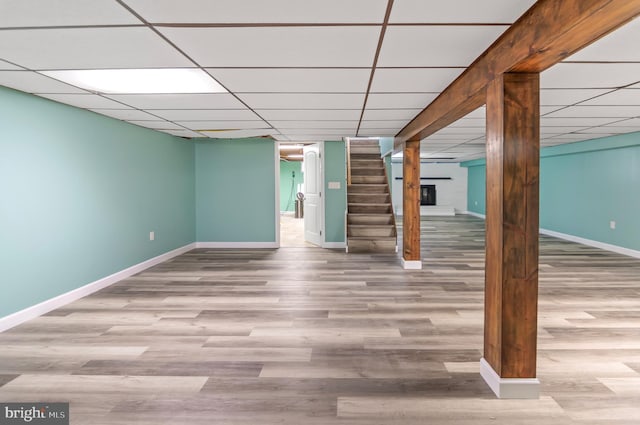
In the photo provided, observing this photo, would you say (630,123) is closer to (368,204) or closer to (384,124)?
(384,124)

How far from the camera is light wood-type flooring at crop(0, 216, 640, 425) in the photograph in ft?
6.62

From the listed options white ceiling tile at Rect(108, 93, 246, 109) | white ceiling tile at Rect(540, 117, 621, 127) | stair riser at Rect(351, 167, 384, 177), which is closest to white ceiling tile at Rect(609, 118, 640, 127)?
white ceiling tile at Rect(540, 117, 621, 127)

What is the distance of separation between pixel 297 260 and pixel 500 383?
4.09 m

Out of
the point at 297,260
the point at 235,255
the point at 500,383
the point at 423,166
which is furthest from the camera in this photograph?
the point at 423,166

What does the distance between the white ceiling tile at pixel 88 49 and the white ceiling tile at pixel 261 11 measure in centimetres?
28

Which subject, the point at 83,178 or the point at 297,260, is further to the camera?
the point at 297,260

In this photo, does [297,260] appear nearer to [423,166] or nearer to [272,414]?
[272,414]

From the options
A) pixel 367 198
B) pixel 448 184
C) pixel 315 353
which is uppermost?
pixel 448 184

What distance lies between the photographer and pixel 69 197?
3.81m

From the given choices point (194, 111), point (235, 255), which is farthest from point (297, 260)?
point (194, 111)

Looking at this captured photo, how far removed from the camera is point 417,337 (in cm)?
295

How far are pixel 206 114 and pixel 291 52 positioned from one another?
7.43 ft

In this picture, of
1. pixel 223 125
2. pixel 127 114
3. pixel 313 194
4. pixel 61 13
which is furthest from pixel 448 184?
pixel 61 13

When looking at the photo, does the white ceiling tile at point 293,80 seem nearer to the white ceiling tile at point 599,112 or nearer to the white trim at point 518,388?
the white trim at point 518,388
